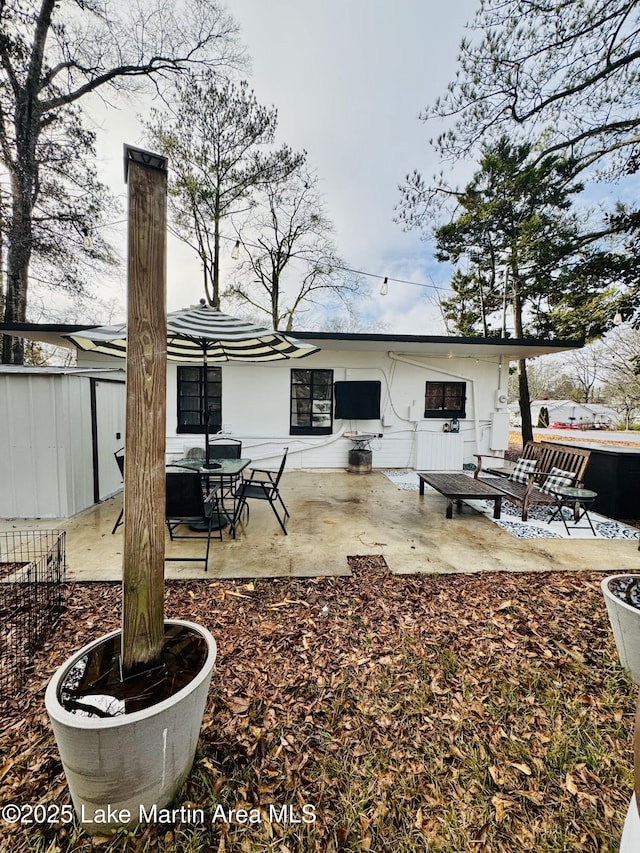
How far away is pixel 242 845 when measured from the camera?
1.16 m

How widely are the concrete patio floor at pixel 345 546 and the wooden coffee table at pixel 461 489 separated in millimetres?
246

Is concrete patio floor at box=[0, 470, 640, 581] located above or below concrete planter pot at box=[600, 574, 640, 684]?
below

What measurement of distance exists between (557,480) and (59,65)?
44.3 feet

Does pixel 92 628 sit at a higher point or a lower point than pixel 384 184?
lower

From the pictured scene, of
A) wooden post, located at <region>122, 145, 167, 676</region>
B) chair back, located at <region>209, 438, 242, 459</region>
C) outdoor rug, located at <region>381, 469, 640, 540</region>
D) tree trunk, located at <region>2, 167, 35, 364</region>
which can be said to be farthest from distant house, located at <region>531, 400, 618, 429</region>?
wooden post, located at <region>122, 145, 167, 676</region>

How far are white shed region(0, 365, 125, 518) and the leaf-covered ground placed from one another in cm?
209

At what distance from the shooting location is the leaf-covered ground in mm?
1207

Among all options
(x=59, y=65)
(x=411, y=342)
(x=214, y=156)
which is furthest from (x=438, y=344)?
(x=59, y=65)

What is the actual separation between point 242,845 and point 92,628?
5.45 ft

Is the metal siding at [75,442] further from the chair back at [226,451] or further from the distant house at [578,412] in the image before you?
the distant house at [578,412]

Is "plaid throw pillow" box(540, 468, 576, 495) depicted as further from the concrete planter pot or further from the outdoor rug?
the concrete planter pot

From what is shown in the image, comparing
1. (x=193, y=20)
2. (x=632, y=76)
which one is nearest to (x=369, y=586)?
(x=632, y=76)

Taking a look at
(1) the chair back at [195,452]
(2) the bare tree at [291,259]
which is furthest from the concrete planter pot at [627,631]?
(2) the bare tree at [291,259]

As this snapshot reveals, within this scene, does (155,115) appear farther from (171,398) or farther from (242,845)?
(242,845)
